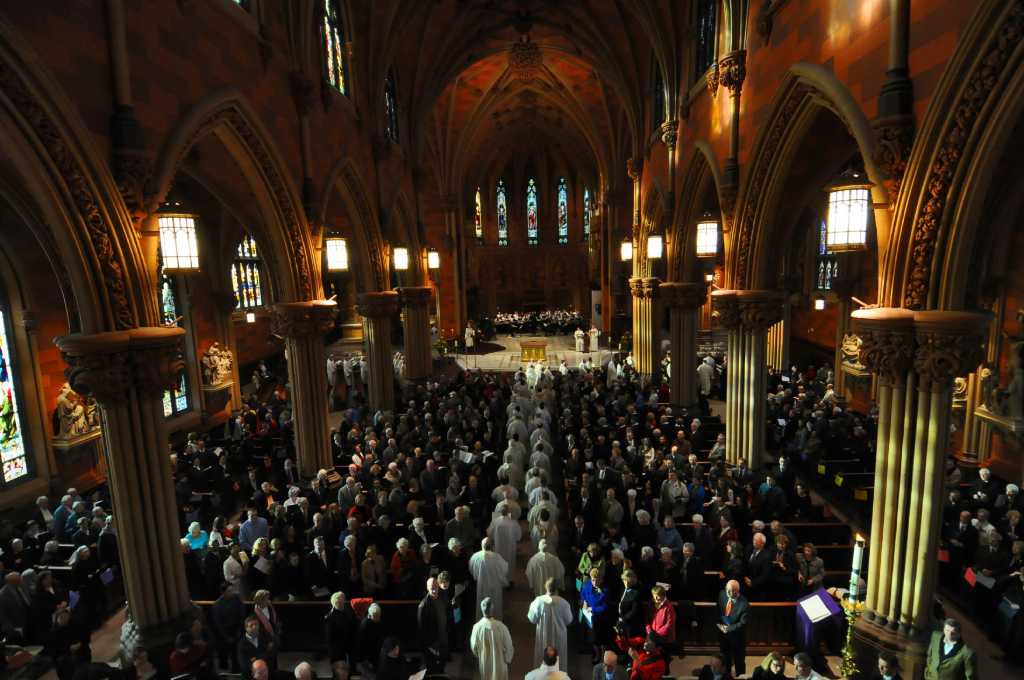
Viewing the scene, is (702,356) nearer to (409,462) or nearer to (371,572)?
(409,462)

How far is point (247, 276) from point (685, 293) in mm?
16371

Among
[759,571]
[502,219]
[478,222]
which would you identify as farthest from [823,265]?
[478,222]

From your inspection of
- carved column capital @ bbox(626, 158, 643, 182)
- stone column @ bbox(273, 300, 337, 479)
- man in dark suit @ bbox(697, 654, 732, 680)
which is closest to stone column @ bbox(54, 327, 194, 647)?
stone column @ bbox(273, 300, 337, 479)

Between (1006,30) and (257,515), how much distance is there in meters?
10.8

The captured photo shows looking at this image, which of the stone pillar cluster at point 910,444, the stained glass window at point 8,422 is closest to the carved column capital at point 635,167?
the stone pillar cluster at point 910,444

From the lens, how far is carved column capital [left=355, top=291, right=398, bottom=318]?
16.7m

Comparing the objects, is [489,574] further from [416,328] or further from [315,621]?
[416,328]

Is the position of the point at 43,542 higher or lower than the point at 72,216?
lower

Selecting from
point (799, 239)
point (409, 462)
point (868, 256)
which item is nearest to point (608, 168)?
point (799, 239)

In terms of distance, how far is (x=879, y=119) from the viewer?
6332 mm

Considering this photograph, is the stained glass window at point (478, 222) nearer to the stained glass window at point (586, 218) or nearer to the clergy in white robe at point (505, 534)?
the stained glass window at point (586, 218)

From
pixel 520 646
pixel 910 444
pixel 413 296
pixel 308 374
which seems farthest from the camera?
pixel 413 296

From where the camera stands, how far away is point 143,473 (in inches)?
285

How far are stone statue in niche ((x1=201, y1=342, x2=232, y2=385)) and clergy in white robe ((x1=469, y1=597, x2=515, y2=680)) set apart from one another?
1456 cm
